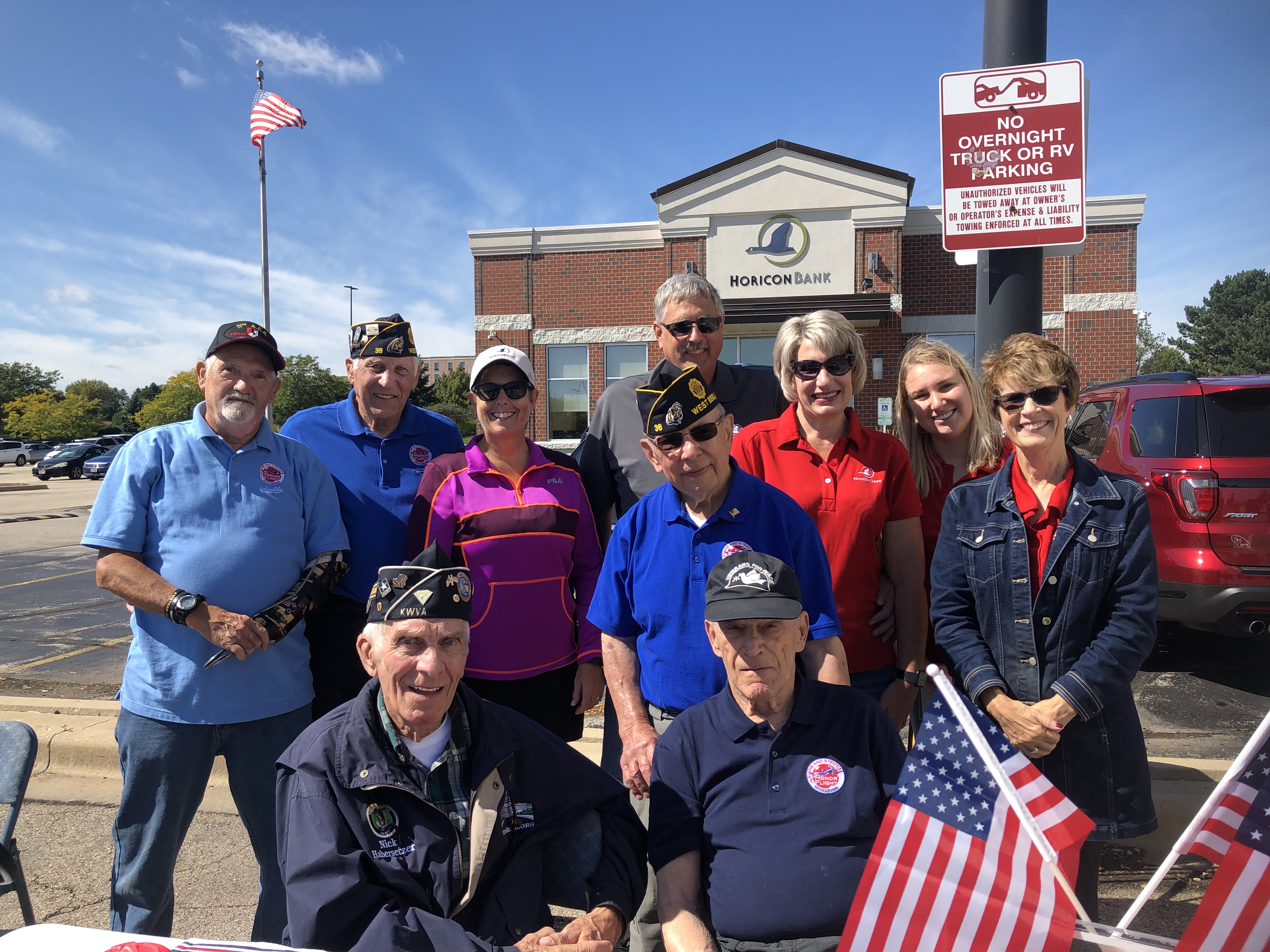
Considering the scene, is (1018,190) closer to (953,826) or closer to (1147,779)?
A: (1147,779)

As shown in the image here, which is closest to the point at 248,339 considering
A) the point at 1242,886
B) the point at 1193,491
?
the point at 1242,886

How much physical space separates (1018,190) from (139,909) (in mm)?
4676

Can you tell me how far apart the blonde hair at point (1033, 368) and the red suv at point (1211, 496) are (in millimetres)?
3341

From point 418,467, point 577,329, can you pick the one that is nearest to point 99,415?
point 577,329

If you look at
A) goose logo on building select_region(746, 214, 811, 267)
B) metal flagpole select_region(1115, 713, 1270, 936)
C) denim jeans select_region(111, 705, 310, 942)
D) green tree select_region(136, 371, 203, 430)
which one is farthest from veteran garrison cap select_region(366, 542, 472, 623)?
green tree select_region(136, 371, 203, 430)

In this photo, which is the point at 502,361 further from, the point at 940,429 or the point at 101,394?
the point at 101,394

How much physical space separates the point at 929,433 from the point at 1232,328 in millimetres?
79279

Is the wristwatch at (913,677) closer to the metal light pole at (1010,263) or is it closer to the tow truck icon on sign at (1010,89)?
the metal light pole at (1010,263)

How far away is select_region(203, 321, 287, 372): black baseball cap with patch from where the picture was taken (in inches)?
110

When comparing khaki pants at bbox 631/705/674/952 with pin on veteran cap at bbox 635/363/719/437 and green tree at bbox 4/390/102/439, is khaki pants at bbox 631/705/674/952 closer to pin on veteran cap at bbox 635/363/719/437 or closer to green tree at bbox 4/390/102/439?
pin on veteran cap at bbox 635/363/719/437

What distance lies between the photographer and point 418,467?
3320 millimetres

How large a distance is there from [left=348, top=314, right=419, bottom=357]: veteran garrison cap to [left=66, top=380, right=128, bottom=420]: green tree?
87012mm

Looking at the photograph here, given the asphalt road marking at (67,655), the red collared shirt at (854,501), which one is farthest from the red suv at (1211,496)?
the asphalt road marking at (67,655)

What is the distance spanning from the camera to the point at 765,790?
2.06m
